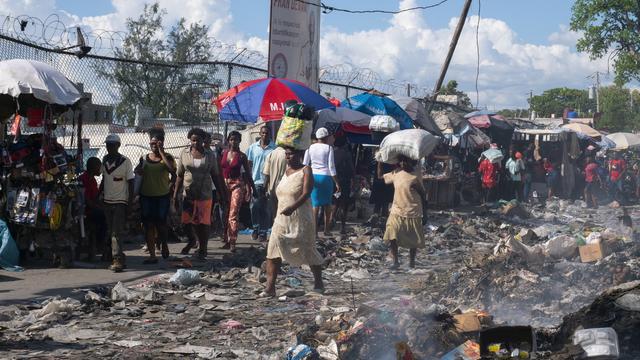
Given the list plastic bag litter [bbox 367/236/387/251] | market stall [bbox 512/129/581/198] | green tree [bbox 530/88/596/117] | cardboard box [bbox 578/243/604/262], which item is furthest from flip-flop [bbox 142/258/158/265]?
green tree [bbox 530/88/596/117]

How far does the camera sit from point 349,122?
15.4 meters

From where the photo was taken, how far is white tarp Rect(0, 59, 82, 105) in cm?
873

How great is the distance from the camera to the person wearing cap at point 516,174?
23141mm

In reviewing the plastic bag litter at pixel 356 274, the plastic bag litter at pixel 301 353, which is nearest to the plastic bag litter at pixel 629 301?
the plastic bag litter at pixel 301 353

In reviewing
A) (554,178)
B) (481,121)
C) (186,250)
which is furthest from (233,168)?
(554,178)

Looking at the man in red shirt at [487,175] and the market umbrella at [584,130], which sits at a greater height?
the market umbrella at [584,130]

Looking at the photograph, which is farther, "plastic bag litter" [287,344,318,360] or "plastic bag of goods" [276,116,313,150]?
"plastic bag of goods" [276,116,313,150]

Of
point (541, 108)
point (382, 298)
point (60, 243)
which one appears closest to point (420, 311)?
point (382, 298)

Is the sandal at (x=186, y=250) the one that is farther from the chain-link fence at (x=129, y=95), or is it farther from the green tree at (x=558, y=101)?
the green tree at (x=558, y=101)

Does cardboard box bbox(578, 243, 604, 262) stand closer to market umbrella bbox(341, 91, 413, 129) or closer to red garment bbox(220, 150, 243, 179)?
red garment bbox(220, 150, 243, 179)

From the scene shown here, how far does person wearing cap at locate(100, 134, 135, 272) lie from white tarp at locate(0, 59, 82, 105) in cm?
73

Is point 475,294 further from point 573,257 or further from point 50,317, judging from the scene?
point 50,317

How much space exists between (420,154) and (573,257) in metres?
3.11

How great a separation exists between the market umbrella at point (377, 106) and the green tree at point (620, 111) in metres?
52.7
